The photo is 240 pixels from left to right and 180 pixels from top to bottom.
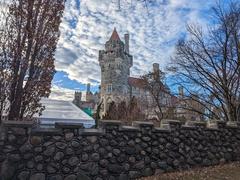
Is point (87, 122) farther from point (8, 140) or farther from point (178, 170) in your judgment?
point (8, 140)

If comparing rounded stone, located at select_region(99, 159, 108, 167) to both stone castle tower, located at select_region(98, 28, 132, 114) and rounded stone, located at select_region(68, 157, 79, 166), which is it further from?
stone castle tower, located at select_region(98, 28, 132, 114)

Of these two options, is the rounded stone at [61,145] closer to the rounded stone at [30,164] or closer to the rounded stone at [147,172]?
the rounded stone at [30,164]

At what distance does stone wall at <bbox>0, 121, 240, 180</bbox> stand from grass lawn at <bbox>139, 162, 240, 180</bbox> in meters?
0.29

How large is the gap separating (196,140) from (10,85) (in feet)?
18.8

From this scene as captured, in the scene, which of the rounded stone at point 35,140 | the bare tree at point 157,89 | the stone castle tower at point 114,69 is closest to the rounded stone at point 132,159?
the rounded stone at point 35,140

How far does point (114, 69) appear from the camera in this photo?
7100 cm

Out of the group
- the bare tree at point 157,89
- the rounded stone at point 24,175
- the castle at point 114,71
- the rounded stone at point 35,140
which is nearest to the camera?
the rounded stone at point 24,175

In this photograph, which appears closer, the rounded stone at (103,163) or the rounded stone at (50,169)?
the rounded stone at (50,169)

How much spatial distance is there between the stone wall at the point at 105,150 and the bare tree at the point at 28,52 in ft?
3.11

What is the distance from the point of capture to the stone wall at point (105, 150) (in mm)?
6578

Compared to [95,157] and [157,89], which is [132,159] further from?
[157,89]

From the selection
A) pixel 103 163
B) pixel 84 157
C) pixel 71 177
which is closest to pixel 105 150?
pixel 103 163

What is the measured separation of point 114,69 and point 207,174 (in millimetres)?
63313

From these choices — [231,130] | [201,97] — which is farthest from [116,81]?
[231,130]
